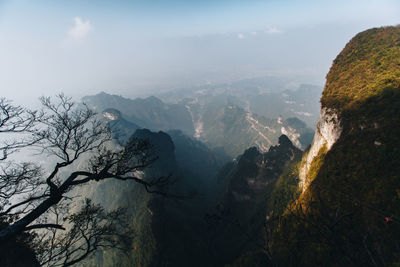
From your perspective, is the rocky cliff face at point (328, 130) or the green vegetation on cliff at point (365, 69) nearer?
the green vegetation on cliff at point (365, 69)

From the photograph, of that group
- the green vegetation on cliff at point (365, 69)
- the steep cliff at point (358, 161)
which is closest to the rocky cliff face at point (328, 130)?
the steep cliff at point (358, 161)

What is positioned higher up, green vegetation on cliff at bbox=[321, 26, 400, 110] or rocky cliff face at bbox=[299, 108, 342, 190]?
green vegetation on cliff at bbox=[321, 26, 400, 110]

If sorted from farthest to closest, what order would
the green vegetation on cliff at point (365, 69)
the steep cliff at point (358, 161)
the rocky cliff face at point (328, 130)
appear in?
the rocky cliff face at point (328, 130)
the green vegetation on cliff at point (365, 69)
the steep cliff at point (358, 161)

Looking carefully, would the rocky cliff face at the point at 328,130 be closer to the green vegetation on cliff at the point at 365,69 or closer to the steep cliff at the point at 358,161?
the steep cliff at the point at 358,161

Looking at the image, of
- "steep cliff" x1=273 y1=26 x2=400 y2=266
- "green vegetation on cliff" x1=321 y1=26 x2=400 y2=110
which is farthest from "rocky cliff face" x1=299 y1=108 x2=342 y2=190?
"green vegetation on cliff" x1=321 y1=26 x2=400 y2=110

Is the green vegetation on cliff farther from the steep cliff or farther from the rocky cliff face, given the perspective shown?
the rocky cliff face

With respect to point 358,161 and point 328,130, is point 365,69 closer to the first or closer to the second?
point 328,130

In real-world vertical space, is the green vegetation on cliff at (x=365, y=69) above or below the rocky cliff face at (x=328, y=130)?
above

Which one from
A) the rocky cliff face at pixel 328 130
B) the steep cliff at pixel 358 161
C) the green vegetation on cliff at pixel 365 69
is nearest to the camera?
the steep cliff at pixel 358 161

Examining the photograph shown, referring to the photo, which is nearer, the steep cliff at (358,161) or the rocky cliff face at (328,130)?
the steep cliff at (358,161)

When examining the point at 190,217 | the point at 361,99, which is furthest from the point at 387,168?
the point at 190,217

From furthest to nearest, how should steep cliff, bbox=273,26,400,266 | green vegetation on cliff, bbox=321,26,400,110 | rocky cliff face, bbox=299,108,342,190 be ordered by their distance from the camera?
rocky cliff face, bbox=299,108,342,190, green vegetation on cliff, bbox=321,26,400,110, steep cliff, bbox=273,26,400,266

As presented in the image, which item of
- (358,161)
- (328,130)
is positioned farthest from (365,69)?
(358,161)
